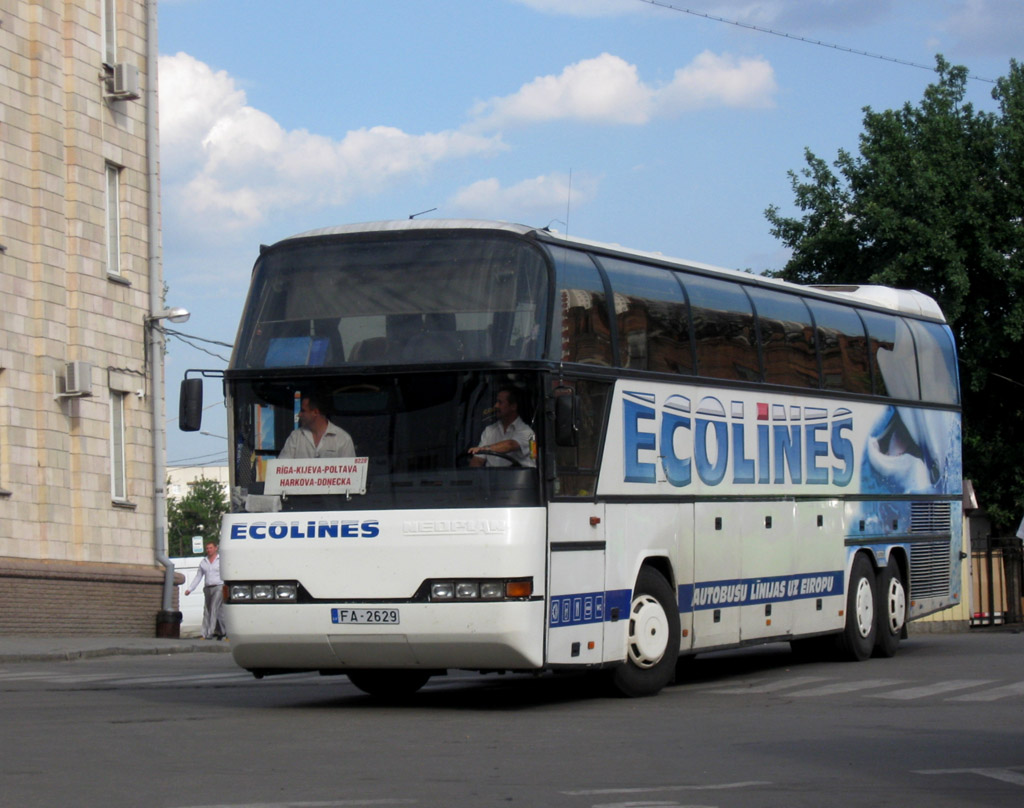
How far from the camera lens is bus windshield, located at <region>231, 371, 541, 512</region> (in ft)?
40.4

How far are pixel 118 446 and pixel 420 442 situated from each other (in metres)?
19.3

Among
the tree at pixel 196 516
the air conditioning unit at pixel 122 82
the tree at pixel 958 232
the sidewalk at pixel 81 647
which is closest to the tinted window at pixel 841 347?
the sidewalk at pixel 81 647

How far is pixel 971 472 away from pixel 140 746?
3420 cm

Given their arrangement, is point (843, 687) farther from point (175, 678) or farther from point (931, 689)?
point (175, 678)

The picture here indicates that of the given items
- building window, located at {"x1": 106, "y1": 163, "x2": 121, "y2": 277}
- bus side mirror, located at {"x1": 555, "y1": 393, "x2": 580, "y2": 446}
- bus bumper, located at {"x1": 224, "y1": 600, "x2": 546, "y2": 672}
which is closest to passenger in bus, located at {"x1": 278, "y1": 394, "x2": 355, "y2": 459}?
bus bumper, located at {"x1": 224, "y1": 600, "x2": 546, "y2": 672}

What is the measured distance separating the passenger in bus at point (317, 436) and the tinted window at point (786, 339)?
16.9 feet

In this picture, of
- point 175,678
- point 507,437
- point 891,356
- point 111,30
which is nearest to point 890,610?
point 891,356

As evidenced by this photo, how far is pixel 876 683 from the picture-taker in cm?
1546

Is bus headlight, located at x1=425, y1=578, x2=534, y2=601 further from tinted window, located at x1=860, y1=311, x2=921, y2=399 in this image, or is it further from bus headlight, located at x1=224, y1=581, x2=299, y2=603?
tinted window, located at x1=860, y1=311, x2=921, y2=399

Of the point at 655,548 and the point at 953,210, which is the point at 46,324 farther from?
the point at 953,210

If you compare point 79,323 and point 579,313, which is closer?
point 579,313

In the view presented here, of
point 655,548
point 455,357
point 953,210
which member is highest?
point 953,210

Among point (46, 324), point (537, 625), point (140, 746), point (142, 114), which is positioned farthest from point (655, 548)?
point (142, 114)

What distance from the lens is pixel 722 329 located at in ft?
51.0
